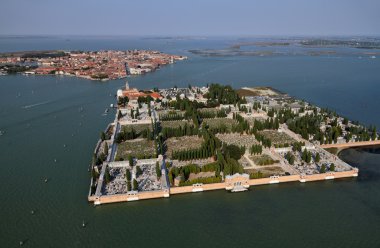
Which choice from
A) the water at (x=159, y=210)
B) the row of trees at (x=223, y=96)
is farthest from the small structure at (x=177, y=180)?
the row of trees at (x=223, y=96)

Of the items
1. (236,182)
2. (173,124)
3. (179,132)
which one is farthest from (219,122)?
(236,182)

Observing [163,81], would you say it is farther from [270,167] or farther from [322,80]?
[270,167]

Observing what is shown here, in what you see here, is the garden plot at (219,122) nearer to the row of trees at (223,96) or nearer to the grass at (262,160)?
the row of trees at (223,96)

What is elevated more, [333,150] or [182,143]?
[182,143]

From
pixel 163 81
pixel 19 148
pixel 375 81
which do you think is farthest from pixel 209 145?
pixel 375 81

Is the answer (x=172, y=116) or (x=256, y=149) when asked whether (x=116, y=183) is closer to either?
(x=256, y=149)

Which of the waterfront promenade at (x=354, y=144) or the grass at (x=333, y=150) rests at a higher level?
the waterfront promenade at (x=354, y=144)
